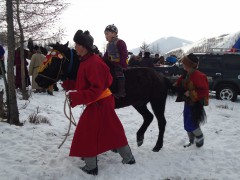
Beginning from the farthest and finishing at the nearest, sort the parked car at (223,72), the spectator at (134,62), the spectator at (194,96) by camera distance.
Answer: the spectator at (134,62) < the parked car at (223,72) < the spectator at (194,96)

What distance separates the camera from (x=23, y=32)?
360 inches

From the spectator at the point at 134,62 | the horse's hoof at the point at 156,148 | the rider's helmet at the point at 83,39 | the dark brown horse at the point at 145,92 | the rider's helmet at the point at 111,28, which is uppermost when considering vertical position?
the rider's helmet at the point at 111,28

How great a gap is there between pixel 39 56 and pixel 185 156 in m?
7.76

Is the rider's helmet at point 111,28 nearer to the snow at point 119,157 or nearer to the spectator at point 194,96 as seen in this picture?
the spectator at point 194,96

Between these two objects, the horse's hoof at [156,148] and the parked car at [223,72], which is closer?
the horse's hoof at [156,148]

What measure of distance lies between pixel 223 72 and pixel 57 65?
374 inches

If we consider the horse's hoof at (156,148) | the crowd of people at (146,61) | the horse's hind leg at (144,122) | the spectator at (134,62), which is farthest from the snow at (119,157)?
the spectator at (134,62)

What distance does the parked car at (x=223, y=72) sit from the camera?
1172 cm

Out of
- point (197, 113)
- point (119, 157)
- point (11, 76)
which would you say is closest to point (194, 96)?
point (197, 113)

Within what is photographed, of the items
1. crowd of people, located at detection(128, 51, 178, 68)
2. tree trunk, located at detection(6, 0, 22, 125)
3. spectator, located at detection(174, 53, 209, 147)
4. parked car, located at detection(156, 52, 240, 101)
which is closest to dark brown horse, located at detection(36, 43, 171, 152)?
spectator, located at detection(174, 53, 209, 147)

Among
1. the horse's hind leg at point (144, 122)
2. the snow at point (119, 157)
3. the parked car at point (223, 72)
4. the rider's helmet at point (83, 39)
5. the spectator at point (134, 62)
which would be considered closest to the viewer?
the rider's helmet at point (83, 39)

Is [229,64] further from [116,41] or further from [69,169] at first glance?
[69,169]

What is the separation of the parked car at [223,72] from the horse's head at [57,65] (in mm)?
8330

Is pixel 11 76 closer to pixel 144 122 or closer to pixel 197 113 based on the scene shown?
pixel 144 122
